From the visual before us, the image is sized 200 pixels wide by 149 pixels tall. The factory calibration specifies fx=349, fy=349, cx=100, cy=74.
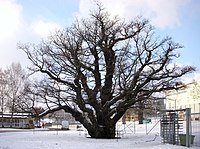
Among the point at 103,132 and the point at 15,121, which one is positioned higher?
the point at 103,132

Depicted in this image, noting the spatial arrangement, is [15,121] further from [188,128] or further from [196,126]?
Result: [188,128]

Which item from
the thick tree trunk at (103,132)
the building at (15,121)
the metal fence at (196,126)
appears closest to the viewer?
the metal fence at (196,126)

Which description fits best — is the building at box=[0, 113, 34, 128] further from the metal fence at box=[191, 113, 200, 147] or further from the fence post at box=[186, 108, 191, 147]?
the fence post at box=[186, 108, 191, 147]

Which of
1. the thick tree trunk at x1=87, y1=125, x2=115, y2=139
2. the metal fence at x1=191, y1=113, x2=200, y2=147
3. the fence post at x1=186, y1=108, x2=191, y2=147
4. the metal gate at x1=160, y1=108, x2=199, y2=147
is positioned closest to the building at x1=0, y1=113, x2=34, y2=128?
the thick tree trunk at x1=87, y1=125, x2=115, y2=139

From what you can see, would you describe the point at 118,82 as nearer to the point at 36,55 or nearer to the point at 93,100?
the point at 93,100

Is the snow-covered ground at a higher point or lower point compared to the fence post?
lower

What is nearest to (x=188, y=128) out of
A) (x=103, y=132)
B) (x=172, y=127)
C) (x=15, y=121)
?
(x=172, y=127)

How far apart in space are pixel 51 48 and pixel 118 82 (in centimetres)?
775

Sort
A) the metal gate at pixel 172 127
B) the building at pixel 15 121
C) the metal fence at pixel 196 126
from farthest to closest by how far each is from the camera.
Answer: the building at pixel 15 121
the metal gate at pixel 172 127
the metal fence at pixel 196 126

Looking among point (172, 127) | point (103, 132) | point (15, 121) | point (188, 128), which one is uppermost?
point (188, 128)

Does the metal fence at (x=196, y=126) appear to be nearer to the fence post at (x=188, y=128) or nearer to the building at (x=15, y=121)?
the fence post at (x=188, y=128)

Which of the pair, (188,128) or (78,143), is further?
(78,143)

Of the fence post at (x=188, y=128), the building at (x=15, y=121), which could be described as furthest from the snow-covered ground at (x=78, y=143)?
the building at (x=15, y=121)

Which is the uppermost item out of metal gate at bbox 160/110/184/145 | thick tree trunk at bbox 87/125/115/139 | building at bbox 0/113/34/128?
metal gate at bbox 160/110/184/145
